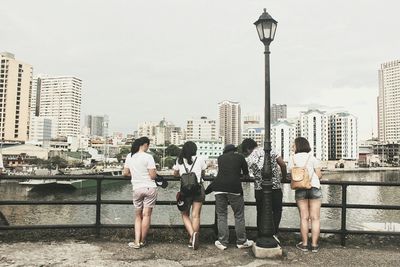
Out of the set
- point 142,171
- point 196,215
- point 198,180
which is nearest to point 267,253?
point 196,215

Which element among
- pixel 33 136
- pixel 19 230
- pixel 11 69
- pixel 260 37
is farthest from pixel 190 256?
pixel 33 136

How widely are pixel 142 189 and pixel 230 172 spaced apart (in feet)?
4.96

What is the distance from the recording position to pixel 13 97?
127 meters

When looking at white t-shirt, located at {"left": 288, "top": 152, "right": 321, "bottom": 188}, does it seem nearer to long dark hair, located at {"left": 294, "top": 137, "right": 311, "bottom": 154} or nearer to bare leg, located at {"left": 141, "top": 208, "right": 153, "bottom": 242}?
long dark hair, located at {"left": 294, "top": 137, "right": 311, "bottom": 154}

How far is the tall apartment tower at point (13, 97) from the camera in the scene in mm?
125438

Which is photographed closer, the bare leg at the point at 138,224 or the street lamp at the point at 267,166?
the street lamp at the point at 267,166

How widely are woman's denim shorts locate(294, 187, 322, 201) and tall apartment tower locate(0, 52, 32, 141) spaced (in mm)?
140590

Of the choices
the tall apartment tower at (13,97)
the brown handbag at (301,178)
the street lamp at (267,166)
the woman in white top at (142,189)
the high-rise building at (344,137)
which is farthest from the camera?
the high-rise building at (344,137)

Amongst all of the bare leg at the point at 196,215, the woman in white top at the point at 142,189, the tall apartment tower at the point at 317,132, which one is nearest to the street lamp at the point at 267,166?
the bare leg at the point at 196,215

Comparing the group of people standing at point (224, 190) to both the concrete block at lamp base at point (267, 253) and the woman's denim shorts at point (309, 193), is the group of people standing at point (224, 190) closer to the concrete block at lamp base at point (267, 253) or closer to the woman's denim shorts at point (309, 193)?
the woman's denim shorts at point (309, 193)

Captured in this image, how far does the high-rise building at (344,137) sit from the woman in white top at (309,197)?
167 metres

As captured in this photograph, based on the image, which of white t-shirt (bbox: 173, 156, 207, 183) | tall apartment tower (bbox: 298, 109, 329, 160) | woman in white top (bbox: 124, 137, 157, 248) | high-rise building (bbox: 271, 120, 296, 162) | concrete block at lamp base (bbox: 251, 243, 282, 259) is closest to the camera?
concrete block at lamp base (bbox: 251, 243, 282, 259)

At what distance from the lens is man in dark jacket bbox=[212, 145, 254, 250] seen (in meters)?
5.62

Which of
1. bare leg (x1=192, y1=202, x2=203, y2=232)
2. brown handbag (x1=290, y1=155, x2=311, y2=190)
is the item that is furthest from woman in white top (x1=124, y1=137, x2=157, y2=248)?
brown handbag (x1=290, y1=155, x2=311, y2=190)
